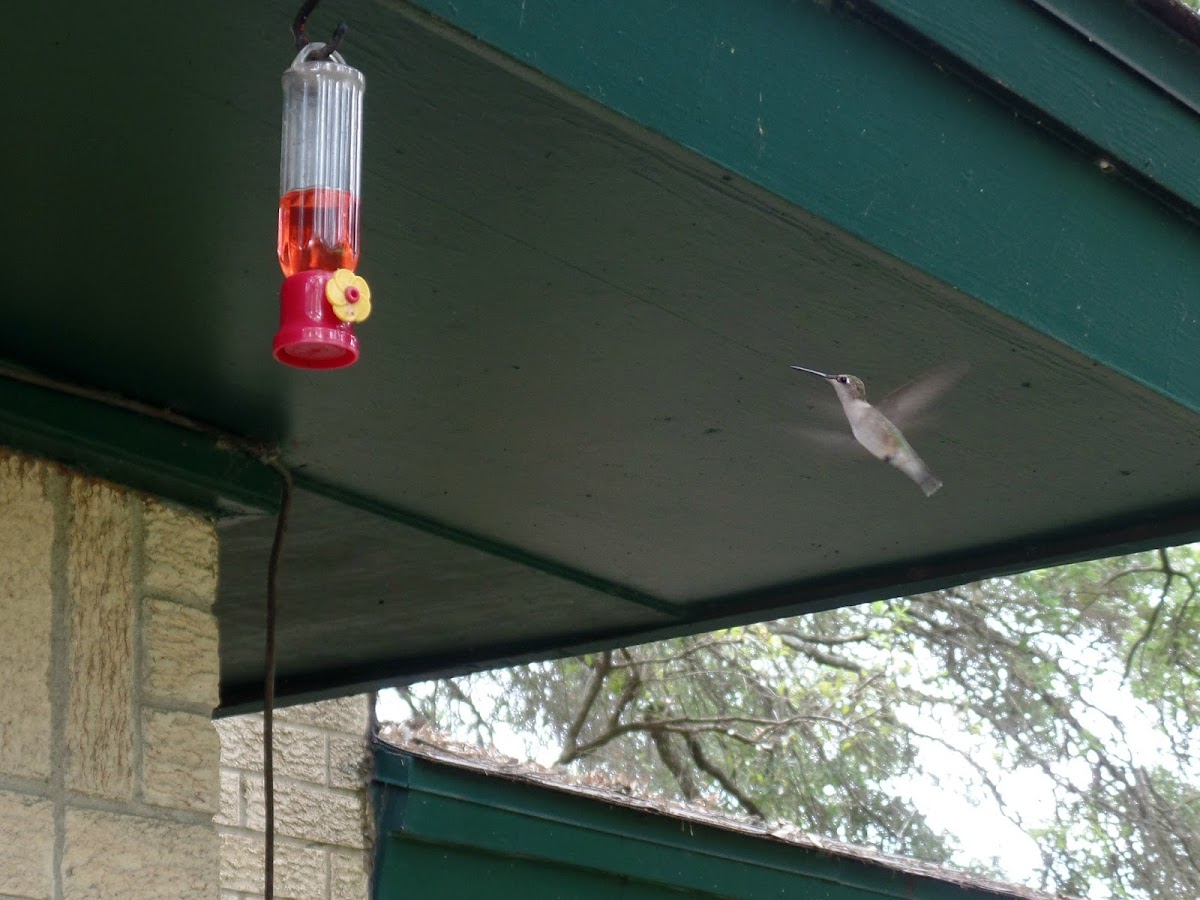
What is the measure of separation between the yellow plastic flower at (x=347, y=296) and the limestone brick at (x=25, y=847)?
1.05 m

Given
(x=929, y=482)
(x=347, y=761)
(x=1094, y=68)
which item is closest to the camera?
(x=1094, y=68)

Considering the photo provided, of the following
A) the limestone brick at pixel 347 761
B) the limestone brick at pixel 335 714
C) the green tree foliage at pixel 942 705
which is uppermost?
the green tree foliage at pixel 942 705

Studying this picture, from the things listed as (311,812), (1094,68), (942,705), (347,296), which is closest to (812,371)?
(1094,68)

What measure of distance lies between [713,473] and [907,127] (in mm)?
876

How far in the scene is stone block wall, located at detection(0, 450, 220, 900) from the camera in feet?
7.80

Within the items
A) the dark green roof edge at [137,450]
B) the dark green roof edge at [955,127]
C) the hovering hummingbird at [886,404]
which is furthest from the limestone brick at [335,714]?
the dark green roof edge at [955,127]

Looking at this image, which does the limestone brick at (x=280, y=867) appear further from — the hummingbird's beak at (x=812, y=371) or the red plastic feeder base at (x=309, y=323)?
the red plastic feeder base at (x=309, y=323)

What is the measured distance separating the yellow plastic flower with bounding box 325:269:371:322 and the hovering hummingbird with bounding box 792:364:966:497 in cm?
93

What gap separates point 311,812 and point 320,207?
10.7ft

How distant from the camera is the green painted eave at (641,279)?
1910mm

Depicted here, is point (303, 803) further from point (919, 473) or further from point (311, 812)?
point (919, 473)

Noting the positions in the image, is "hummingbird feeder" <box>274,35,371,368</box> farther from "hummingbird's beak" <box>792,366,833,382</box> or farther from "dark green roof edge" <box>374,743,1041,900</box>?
"dark green roof edge" <box>374,743,1041,900</box>

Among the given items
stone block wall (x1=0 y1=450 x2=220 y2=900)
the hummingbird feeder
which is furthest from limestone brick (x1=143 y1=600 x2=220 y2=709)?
the hummingbird feeder

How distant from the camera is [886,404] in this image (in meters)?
2.43
